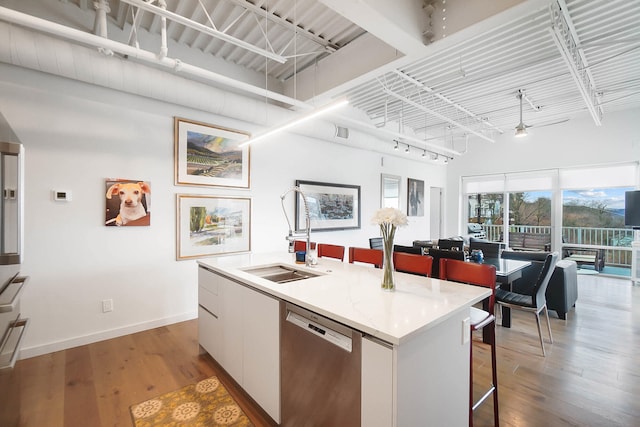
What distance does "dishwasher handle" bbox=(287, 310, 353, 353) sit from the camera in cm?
135

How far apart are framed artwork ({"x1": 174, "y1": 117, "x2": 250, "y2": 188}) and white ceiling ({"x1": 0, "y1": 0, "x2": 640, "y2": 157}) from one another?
38.1 inches

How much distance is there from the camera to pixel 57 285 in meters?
2.88

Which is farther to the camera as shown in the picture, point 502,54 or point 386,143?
point 386,143

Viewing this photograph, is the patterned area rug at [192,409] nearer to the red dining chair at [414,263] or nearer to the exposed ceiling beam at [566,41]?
A: the red dining chair at [414,263]

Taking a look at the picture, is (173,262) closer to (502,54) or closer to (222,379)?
(222,379)

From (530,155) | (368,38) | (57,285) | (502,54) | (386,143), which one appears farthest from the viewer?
(530,155)

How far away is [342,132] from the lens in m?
5.10

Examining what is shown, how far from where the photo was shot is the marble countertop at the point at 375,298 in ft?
4.16

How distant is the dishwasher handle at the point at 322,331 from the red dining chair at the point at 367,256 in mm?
1497

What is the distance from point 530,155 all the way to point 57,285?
8.99 meters

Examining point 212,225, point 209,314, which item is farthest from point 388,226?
point 212,225

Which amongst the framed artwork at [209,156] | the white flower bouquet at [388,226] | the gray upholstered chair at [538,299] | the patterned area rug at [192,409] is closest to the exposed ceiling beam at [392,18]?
the white flower bouquet at [388,226]

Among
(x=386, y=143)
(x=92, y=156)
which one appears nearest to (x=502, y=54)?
(x=386, y=143)

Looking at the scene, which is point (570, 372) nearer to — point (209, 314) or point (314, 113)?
point (314, 113)
